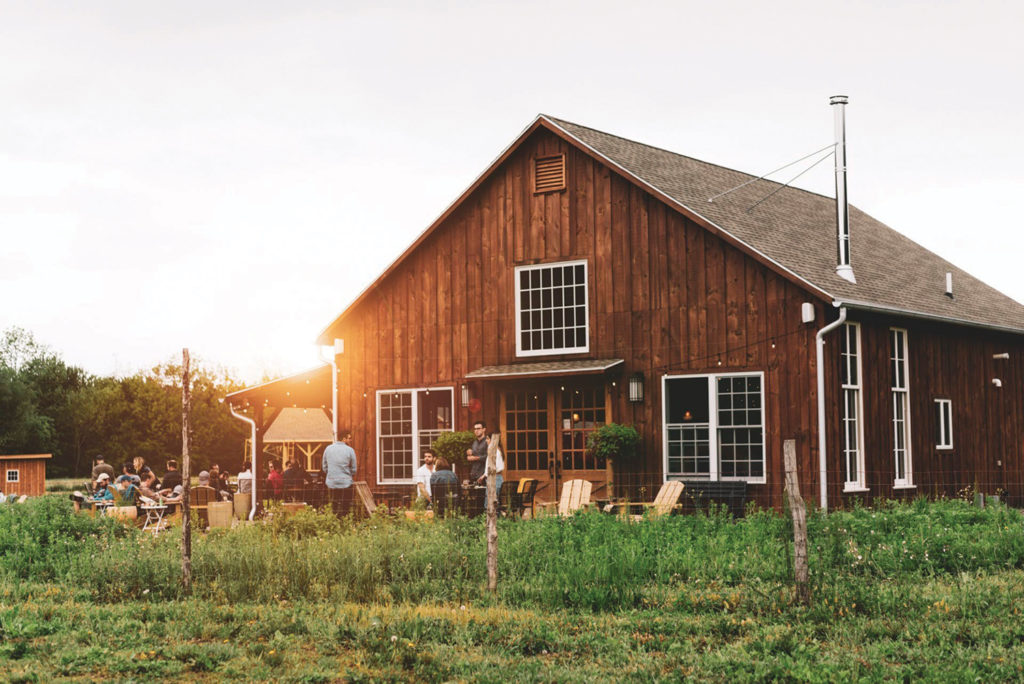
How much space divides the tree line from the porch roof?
127 ft

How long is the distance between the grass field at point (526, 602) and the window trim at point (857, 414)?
3.07 meters

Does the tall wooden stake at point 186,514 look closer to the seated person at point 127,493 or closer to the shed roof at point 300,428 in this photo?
the seated person at point 127,493

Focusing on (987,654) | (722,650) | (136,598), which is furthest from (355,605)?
(987,654)

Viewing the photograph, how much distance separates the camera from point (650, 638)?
911 centimetres

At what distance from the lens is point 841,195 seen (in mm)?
20406

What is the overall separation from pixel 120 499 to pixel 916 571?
15.1 meters

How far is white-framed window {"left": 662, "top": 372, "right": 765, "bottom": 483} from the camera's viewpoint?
18.8 m

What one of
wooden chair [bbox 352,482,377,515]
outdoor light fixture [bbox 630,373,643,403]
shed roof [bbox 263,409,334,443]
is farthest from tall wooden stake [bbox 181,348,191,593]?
shed roof [bbox 263,409,334,443]

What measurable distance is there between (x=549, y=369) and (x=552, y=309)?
5.07 ft

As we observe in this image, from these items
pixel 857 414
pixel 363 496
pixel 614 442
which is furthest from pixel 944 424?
pixel 363 496

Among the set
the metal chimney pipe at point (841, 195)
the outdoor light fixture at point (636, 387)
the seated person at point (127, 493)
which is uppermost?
the metal chimney pipe at point (841, 195)

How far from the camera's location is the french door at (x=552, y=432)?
20.5 m

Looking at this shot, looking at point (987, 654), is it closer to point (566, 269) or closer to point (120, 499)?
point (566, 269)

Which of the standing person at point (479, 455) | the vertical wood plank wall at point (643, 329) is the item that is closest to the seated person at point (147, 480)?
the vertical wood plank wall at point (643, 329)
